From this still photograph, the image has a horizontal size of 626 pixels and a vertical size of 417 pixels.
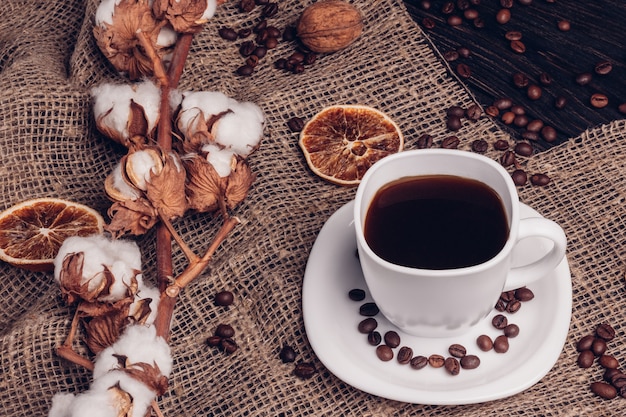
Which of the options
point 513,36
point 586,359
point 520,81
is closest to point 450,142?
point 520,81

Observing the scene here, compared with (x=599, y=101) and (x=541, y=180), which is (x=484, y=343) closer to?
(x=541, y=180)

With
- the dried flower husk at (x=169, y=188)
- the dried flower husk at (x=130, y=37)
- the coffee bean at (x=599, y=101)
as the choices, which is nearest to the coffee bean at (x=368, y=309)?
the dried flower husk at (x=169, y=188)

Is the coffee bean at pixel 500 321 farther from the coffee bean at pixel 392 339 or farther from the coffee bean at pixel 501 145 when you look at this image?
the coffee bean at pixel 501 145

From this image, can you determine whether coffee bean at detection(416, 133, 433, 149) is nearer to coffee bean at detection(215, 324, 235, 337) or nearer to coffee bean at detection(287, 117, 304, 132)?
coffee bean at detection(287, 117, 304, 132)

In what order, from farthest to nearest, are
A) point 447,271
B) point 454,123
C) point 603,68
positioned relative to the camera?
1. point 603,68
2. point 454,123
3. point 447,271

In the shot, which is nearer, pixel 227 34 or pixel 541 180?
pixel 541 180

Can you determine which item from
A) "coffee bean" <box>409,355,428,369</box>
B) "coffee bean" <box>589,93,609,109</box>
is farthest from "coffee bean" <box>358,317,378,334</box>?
"coffee bean" <box>589,93,609,109</box>
